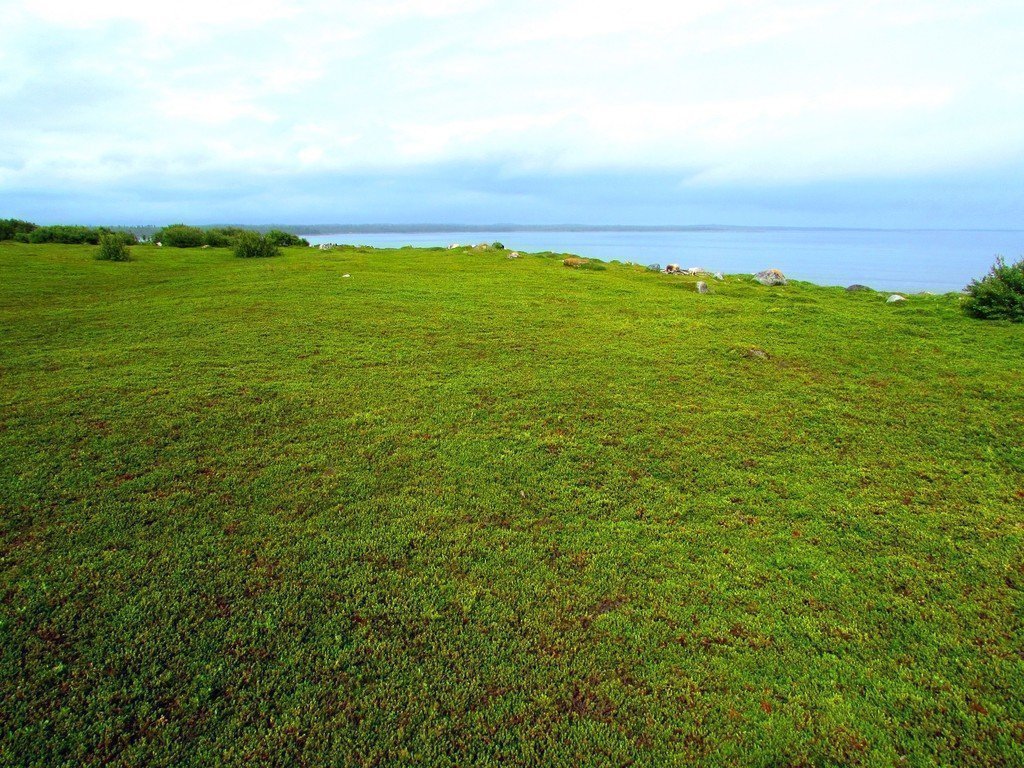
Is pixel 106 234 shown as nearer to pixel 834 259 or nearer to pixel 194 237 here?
pixel 194 237

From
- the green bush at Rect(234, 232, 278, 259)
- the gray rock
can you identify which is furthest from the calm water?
the green bush at Rect(234, 232, 278, 259)

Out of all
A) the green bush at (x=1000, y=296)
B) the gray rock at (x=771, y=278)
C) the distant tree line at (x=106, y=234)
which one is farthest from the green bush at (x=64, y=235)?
the green bush at (x=1000, y=296)

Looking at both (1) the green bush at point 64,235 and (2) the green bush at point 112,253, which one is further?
(1) the green bush at point 64,235

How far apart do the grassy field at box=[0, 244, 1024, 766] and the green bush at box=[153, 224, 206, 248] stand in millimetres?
21561

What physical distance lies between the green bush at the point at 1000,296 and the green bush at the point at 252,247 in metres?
25.4

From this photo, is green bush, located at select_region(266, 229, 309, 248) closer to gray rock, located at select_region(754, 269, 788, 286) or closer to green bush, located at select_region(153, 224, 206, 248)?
green bush, located at select_region(153, 224, 206, 248)

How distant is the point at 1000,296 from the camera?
12.2 meters

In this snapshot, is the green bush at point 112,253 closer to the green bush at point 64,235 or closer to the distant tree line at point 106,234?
the distant tree line at point 106,234

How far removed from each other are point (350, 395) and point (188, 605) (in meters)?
4.11

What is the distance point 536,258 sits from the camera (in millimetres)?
Result: 26156

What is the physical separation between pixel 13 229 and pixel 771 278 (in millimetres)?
33449

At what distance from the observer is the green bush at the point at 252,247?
23.6 meters

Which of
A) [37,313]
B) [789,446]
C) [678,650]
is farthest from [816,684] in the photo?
[37,313]

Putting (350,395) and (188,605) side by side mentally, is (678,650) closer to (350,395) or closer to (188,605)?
(188,605)
